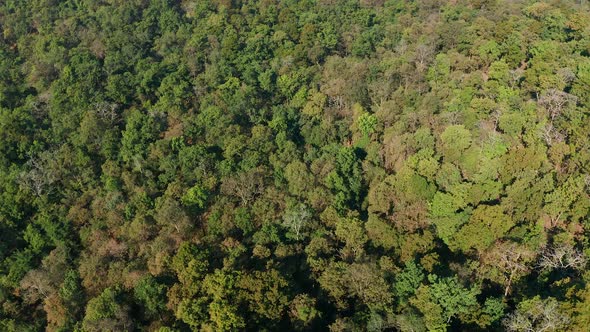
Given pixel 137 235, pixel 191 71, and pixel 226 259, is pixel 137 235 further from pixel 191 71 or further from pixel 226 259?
pixel 191 71

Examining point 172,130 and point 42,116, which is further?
point 42,116

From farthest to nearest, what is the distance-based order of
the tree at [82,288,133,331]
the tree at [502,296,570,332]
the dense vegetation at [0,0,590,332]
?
the tree at [82,288,133,331], the dense vegetation at [0,0,590,332], the tree at [502,296,570,332]

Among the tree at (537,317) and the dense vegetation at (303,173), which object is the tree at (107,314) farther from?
the tree at (537,317)

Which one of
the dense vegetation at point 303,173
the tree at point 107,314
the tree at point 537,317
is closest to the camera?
the tree at point 537,317

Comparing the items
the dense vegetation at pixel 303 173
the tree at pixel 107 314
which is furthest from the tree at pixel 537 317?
the tree at pixel 107 314

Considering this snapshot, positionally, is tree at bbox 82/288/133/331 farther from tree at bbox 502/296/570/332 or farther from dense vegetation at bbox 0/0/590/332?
tree at bbox 502/296/570/332

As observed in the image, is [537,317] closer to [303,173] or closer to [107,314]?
[303,173]

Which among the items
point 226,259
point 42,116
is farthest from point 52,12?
point 226,259

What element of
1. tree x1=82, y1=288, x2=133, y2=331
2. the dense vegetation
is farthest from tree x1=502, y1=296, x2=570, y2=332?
tree x1=82, y1=288, x2=133, y2=331
